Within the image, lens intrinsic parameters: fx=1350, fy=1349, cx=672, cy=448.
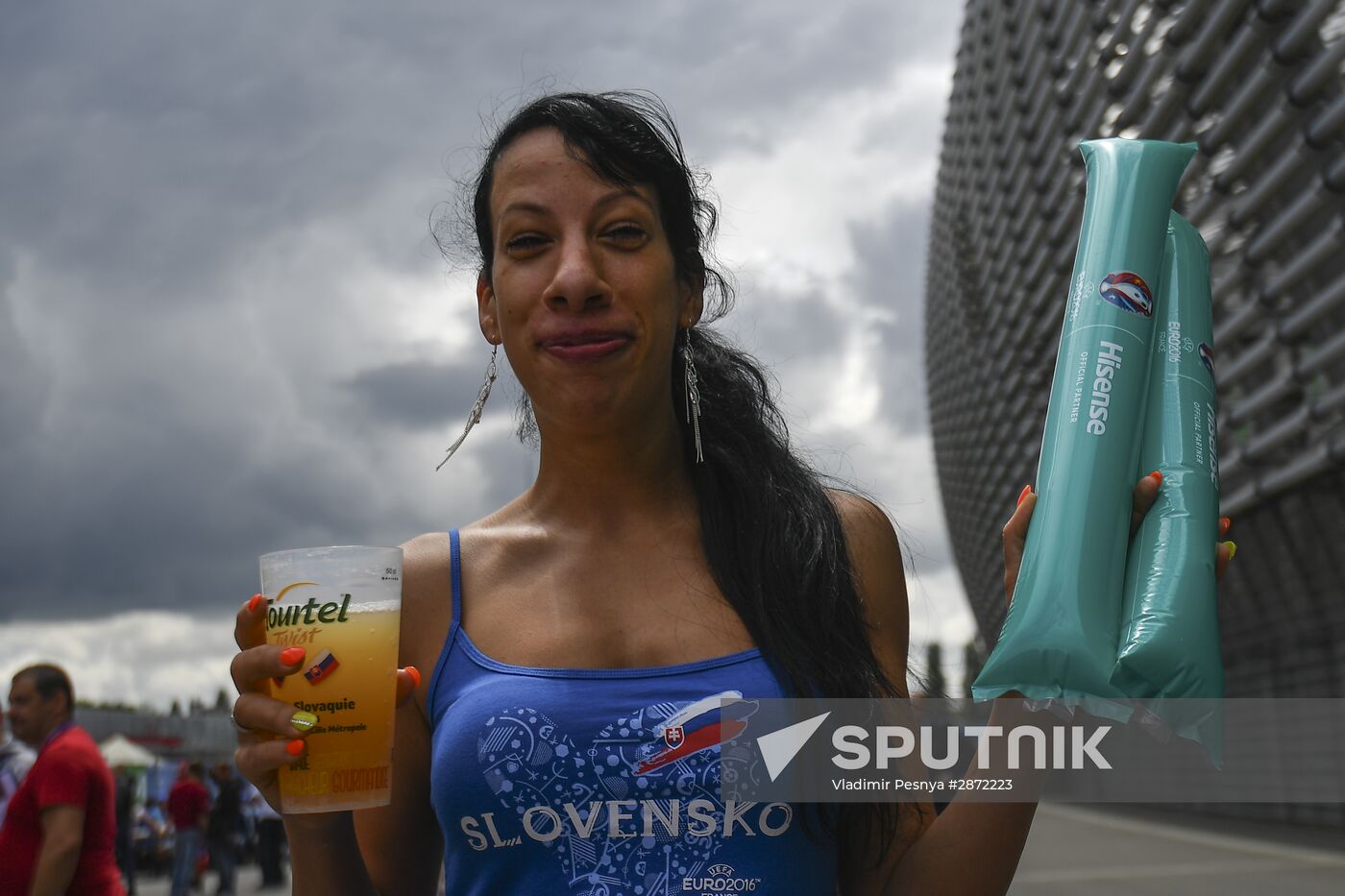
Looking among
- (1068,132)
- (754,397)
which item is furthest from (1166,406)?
(1068,132)

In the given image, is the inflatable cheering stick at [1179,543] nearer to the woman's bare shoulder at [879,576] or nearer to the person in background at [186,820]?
the woman's bare shoulder at [879,576]

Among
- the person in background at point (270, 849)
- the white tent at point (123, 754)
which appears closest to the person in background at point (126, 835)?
the person in background at point (270, 849)

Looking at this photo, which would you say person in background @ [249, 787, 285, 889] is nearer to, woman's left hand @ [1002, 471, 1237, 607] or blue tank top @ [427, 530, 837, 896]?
blue tank top @ [427, 530, 837, 896]

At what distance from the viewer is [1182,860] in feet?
47.5

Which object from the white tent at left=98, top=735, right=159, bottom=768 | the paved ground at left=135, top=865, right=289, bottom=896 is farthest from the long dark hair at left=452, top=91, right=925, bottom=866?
the white tent at left=98, top=735, right=159, bottom=768

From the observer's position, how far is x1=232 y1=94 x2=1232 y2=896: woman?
1.74m

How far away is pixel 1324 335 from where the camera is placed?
571 inches

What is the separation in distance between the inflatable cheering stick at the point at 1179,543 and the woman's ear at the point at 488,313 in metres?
1.01

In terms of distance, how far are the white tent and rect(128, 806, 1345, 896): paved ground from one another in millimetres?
2169

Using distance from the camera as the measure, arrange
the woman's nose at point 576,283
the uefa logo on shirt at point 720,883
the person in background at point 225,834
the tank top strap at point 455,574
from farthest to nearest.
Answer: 1. the person in background at point 225,834
2. the tank top strap at point 455,574
3. the woman's nose at point 576,283
4. the uefa logo on shirt at point 720,883

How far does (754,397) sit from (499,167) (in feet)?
2.08

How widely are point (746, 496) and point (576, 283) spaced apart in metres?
0.50

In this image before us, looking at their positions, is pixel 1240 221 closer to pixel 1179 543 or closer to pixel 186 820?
pixel 186 820

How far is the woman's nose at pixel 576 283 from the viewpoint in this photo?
1.84 meters
